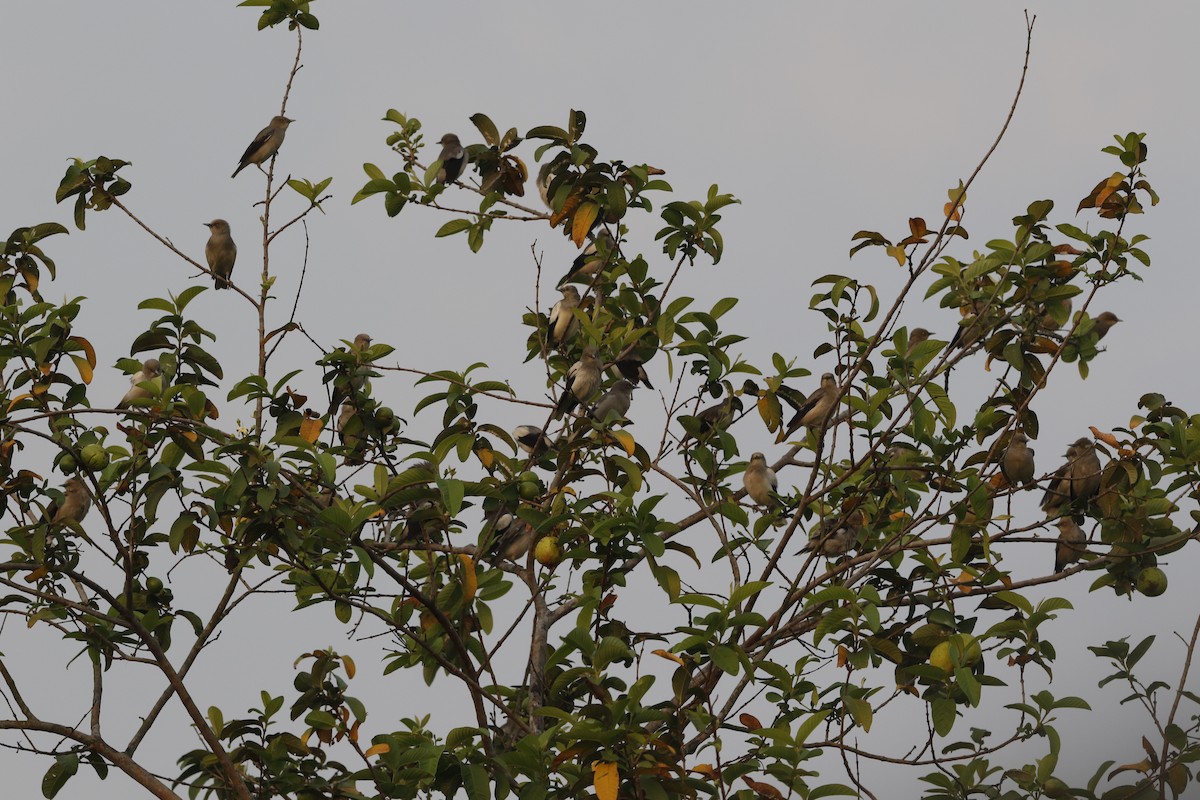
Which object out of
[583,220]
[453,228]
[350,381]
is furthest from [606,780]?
[453,228]

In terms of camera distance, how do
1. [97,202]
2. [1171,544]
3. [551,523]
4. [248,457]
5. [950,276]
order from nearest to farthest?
[248,457], [551,523], [1171,544], [950,276], [97,202]

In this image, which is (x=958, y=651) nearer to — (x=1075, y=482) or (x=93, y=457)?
(x=1075, y=482)

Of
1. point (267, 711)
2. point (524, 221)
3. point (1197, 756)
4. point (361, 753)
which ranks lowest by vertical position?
point (1197, 756)

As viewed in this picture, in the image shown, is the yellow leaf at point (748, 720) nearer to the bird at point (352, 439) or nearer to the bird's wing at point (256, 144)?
the bird at point (352, 439)

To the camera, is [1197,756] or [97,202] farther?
[97,202]

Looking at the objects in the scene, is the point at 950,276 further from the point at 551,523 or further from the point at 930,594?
the point at 551,523

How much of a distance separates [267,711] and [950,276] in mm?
3698

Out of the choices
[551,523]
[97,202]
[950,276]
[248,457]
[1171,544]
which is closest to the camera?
[248,457]

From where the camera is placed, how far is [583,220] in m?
5.91

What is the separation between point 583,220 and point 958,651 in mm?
2631

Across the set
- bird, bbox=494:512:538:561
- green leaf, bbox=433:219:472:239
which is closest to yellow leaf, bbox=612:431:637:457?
bird, bbox=494:512:538:561

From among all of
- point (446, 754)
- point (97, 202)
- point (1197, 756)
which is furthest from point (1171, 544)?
point (97, 202)

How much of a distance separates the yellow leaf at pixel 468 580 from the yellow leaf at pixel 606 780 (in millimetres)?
1058

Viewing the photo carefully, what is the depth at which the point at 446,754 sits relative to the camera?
459 centimetres
